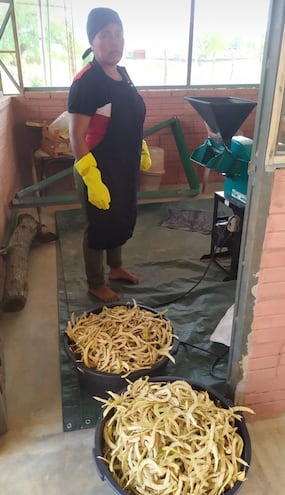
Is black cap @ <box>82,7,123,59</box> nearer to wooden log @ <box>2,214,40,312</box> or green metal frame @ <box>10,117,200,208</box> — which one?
wooden log @ <box>2,214,40,312</box>

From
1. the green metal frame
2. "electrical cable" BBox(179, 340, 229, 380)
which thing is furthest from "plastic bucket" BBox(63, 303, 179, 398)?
the green metal frame

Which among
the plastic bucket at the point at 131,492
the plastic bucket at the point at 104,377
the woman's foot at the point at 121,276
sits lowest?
the woman's foot at the point at 121,276

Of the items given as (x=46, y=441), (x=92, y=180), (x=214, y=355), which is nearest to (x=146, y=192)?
(x=92, y=180)

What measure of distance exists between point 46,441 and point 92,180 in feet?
3.80

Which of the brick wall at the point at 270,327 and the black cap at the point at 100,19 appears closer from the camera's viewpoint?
the brick wall at the point at 270,327

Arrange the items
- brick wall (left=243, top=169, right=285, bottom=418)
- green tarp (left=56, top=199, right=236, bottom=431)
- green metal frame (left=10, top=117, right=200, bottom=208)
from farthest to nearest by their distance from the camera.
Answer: green metal frame (left=10, top=117, right=200, bottom=208)
green tarp (left=56, top=199, right=236, bottom=431)
brick wall (left=243, top=169, right=285, bottom=418)

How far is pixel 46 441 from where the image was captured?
152 cm

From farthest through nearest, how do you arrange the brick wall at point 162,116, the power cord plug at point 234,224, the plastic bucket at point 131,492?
the brick wall at point 162,116 → the power cord plug at point 234,224 → the plastic bucket at point 131,492

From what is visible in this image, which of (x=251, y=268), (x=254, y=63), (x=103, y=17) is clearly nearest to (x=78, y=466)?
(x=251, y=268)

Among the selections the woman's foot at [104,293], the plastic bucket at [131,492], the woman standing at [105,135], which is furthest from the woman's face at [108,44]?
the plastic bucket at [131,492]

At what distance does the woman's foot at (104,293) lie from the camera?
7.74 ft

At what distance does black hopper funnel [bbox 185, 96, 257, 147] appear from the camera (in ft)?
7.68

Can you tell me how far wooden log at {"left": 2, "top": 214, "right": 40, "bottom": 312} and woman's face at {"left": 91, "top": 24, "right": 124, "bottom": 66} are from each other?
131 centimetres

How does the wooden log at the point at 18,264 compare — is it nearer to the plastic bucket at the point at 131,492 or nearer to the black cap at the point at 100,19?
the plastic bucket at the point at 131,492
